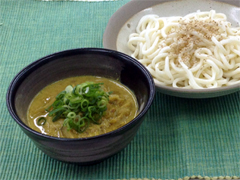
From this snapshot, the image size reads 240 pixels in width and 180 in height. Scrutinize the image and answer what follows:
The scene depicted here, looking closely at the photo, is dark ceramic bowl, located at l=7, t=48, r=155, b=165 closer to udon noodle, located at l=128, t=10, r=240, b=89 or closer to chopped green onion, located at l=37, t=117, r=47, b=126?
chopped green onion, located at l=37, t=117, r=47, b=126

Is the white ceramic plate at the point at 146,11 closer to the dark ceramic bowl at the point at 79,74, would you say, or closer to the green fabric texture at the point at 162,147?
the dark ceramic bowl at the point at 79,74

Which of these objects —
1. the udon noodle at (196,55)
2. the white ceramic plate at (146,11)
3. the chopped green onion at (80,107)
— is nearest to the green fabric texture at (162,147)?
the udon noodle at (196,55)

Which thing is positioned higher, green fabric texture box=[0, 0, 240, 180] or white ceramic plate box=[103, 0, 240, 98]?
white ceramic plate box=[103, 0, 240, 98]

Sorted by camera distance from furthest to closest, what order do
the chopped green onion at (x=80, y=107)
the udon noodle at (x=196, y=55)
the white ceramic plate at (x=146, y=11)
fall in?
the white ceramic plate at (x=146, y=11) < the udon noodle at (x=196, y=55) < the chopped green onion at (x=80, y=107)

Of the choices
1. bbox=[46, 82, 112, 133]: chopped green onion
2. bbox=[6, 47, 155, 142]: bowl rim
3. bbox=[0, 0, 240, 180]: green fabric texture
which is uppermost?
bbox=[6, 47, 155, 142]: bowl rim

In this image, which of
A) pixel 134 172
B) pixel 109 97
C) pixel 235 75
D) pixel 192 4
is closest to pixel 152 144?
pixel 134 172

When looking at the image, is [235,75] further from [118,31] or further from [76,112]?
[76,112]

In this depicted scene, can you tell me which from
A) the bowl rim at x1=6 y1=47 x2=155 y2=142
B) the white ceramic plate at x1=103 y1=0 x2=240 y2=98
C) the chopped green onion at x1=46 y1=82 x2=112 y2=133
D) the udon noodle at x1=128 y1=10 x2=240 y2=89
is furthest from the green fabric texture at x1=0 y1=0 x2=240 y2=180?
the white ceramic plate at x1=103 y1=0 x2=240 y2=98
